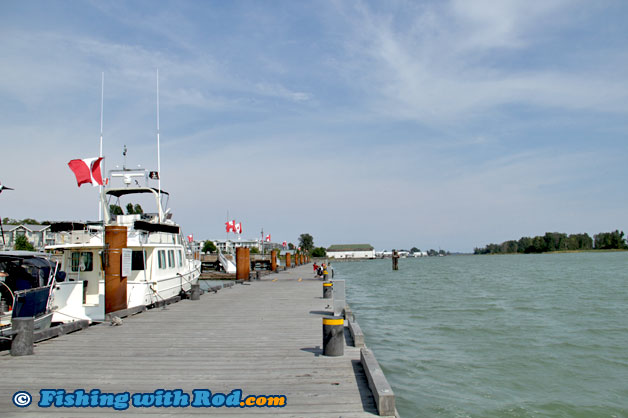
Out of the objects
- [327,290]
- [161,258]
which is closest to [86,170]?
[161,258]

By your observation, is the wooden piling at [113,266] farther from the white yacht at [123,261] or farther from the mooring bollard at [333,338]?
the mooring bollard at [333,338]

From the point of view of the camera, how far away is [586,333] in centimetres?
1798

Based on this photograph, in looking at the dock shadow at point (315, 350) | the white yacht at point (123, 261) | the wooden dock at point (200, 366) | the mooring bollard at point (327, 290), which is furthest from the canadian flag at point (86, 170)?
the dock shadow at point (315, 350)

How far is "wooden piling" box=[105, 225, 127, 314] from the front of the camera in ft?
43.7

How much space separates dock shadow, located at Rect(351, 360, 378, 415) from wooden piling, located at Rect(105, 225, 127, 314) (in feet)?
27.3

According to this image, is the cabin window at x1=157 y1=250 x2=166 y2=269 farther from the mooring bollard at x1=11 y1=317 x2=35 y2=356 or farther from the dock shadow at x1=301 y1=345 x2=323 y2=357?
the dock shadow at x1=301 y1=345 x2=323 y2=357

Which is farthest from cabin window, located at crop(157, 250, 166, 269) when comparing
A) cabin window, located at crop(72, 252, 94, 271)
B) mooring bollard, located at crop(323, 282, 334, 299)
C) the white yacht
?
mooring bollard, located at crop(323, 282, 334, 299)

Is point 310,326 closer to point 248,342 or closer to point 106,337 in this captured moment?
point 248,342

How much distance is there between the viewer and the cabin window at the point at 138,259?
57.3ft

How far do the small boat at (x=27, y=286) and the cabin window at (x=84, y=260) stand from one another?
6.64 feet

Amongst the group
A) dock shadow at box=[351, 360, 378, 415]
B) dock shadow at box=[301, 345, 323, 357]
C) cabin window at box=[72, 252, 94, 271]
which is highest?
cabin window at box=[72, 252, 94, 271]

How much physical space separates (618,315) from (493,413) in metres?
17.5

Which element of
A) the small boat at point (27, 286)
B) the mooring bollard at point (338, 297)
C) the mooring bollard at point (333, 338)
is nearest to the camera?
the mooring bollard at point (333, 338)

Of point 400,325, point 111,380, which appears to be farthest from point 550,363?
point 111,380
